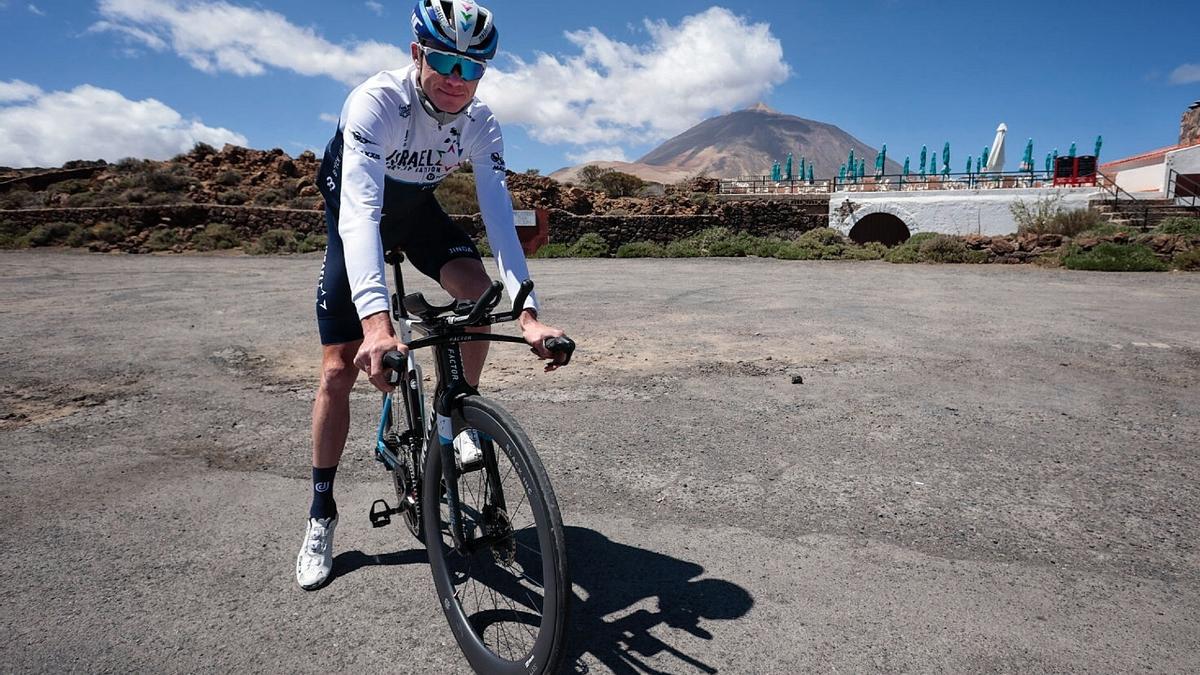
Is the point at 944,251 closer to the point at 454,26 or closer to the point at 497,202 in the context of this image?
the point at 497,202

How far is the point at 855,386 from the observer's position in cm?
516

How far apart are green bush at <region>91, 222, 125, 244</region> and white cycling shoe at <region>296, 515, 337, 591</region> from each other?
27697mm

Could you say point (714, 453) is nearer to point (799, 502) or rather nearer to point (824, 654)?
point (799, 502)

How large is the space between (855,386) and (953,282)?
350 inches

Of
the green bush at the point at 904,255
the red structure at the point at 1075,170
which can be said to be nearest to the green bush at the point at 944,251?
the green bush at the point at 904,255

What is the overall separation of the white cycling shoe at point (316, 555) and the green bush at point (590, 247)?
21203mm

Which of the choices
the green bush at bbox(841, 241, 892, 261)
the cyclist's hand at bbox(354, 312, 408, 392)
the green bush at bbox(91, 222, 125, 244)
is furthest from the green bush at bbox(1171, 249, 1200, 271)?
the green bush at bbox(91, 222, 125, 244)

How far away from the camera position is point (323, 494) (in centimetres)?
269

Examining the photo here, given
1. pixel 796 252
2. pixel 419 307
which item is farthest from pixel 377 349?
pixel 796 252

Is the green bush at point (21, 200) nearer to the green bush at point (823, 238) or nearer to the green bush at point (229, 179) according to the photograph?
the green bush at point (229, 179)

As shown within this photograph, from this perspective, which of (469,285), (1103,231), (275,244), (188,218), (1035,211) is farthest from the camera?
(188,218)

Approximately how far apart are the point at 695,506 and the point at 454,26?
7.33 ft

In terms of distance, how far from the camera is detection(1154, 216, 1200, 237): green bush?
59.0 ft

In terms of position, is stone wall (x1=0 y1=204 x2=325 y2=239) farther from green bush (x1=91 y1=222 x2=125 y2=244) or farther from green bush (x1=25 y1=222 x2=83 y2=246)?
green bush (x1=25 y1=222 x2=83 y2=246)
